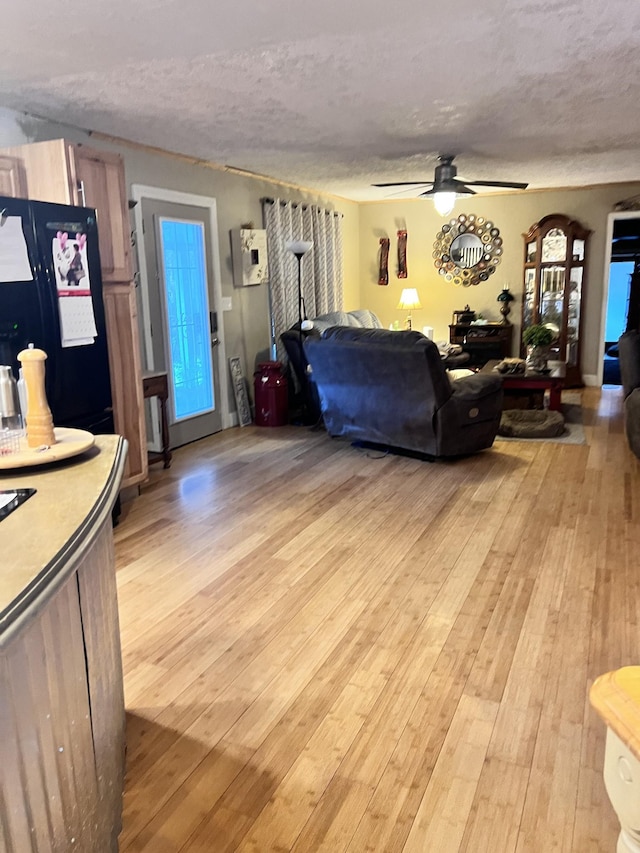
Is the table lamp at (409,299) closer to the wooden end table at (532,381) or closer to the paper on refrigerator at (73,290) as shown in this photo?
the wooden end table at (532,381)

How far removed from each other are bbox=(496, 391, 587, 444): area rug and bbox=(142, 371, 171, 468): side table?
2.77 metres

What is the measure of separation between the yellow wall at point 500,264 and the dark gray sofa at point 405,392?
12.1 ft

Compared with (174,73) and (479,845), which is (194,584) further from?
(174,73)

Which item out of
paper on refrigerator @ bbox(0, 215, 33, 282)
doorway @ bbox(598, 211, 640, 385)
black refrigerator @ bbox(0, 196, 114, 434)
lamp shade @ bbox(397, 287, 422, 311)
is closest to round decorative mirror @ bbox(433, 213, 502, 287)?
lamp shade @ bbox(397, 287, 422, 311)

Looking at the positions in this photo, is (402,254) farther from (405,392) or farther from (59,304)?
(59,304)

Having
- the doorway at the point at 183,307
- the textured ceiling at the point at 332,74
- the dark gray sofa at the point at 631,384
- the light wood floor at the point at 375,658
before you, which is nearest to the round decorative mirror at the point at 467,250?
the textured ceiling at the point at 332,74

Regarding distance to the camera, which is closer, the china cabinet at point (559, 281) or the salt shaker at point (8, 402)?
the salt shaker at point (8, 402)

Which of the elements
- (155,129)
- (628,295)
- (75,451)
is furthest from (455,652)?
(628,295)

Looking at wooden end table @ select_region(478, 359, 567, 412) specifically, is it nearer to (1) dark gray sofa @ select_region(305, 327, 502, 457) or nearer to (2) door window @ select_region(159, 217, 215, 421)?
(1) dark gray sofa @ select_region(305, 327, 502, 457)

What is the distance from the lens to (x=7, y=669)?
1044mm

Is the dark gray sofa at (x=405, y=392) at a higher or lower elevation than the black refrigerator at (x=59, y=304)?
lower

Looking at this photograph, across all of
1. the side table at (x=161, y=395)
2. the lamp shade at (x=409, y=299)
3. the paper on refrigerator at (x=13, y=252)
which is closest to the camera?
the paper on refrigerator at (x=13, y=252)

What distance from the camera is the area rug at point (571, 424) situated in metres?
5.48

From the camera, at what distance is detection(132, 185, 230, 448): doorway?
200 inches
